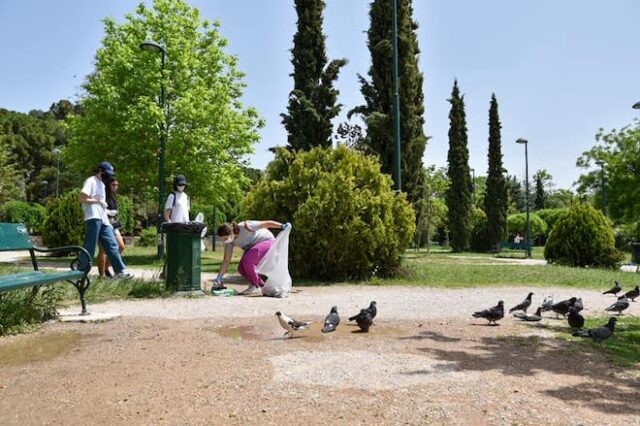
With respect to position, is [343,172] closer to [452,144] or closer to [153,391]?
[153,391]

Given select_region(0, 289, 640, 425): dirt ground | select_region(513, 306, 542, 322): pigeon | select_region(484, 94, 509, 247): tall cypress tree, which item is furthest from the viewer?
select_region(484, 94, 509, 247): tall cypress tree

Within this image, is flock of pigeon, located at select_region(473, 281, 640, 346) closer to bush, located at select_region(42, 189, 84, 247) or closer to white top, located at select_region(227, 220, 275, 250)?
white top, located at select_region(227, 220, 275, 250)

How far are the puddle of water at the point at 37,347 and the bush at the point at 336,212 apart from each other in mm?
6642

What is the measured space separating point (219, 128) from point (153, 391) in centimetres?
1770

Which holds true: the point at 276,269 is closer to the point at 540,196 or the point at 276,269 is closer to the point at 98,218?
the point at 98,218

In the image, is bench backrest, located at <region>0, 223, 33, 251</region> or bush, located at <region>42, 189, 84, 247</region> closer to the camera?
bench backrest, located at <region>0, 223, 33, 251</region>

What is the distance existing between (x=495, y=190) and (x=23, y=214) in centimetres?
3632

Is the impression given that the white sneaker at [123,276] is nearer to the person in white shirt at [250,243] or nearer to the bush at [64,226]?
the person in white shirt at [250,243]

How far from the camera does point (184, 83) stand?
20578 millimetres

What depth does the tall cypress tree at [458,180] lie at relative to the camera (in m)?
42.8

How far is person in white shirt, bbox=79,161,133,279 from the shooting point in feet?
28.4

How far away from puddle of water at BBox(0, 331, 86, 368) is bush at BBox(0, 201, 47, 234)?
36407 millimetres

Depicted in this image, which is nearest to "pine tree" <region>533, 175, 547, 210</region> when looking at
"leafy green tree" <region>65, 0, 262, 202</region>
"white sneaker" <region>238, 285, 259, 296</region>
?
"leafy green tree" <region>65, 0, 262, 202</region>

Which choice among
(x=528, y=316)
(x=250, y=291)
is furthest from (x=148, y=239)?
(x=528, y=316)
